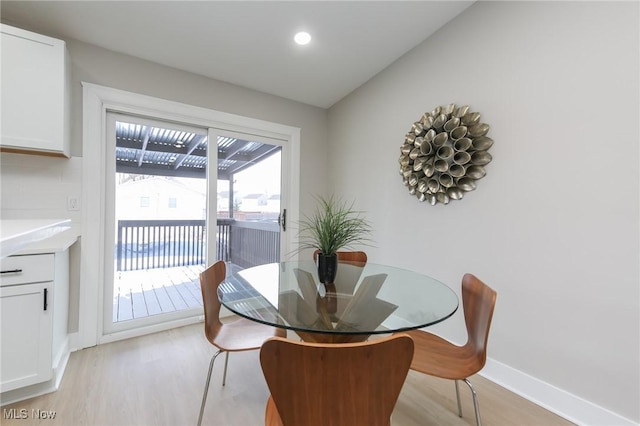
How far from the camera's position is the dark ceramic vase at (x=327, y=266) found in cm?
162

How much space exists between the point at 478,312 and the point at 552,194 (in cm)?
86

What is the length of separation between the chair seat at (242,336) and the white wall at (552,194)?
145 cm

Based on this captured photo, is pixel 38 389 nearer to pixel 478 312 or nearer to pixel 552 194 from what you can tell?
pixel 478 312

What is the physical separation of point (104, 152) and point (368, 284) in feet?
7.82

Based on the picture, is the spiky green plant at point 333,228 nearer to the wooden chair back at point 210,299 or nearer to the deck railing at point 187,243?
the deck railing at point 187,243

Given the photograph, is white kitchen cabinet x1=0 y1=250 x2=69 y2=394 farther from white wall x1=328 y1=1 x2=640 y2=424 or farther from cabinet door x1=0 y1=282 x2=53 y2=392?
white wall x1=328 y1=1 x2=640 y2=424

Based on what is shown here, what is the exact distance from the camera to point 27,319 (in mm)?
1539

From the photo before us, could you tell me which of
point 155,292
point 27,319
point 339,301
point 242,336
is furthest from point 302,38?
point 155,292

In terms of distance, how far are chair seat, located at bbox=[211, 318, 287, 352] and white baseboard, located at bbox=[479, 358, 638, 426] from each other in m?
1.50

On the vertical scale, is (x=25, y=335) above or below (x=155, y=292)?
above

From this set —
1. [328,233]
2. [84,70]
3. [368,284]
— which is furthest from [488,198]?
[84,70]

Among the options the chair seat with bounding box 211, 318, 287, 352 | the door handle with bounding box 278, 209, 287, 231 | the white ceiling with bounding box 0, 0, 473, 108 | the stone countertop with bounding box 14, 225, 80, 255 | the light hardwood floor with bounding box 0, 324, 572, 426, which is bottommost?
the light hardwood floor with bounding box 0, 324, 572, 426

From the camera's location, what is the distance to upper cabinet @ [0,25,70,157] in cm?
171

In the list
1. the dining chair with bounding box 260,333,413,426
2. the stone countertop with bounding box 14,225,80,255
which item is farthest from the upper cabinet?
the dining chair with bounding box 260,333,413,426
